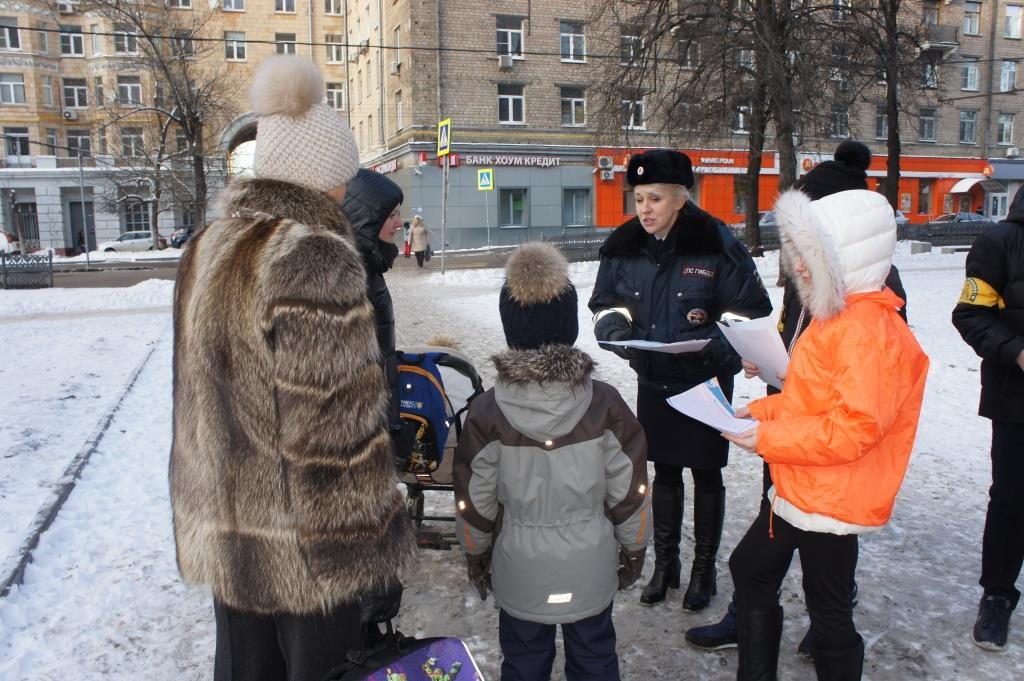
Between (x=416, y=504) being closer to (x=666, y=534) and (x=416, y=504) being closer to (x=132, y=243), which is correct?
(x=666, y=534)

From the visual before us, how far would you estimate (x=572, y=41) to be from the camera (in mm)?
32781

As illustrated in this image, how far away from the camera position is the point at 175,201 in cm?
3678

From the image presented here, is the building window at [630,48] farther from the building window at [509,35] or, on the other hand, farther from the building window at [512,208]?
the building window at [512,208]

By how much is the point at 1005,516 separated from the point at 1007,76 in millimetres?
48013

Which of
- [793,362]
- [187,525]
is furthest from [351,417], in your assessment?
[793,362]

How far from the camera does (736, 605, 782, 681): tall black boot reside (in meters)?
2.52

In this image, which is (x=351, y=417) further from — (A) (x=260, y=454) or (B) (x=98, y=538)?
(B) (x=98, y=538)

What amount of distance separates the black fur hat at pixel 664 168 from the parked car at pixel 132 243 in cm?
3917

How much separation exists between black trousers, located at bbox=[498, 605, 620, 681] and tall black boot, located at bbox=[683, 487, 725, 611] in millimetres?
1038

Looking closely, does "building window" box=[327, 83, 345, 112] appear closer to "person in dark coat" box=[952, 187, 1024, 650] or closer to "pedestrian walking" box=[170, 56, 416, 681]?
"person in dark coat" box=[952, 187, 1024, 650]

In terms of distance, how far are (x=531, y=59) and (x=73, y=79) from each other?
27.8 m

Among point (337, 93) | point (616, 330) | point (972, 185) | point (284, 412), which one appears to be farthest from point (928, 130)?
point (284, 412)

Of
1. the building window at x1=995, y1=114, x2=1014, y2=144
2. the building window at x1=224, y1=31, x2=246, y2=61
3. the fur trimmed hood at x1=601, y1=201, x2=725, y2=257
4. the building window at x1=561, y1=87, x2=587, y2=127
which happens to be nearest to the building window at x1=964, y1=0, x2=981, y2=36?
the building window at x1=995, y1=114, x2=1014, y2=144

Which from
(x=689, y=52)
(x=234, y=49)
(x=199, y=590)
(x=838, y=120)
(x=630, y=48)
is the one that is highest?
(x=234, y=49)
